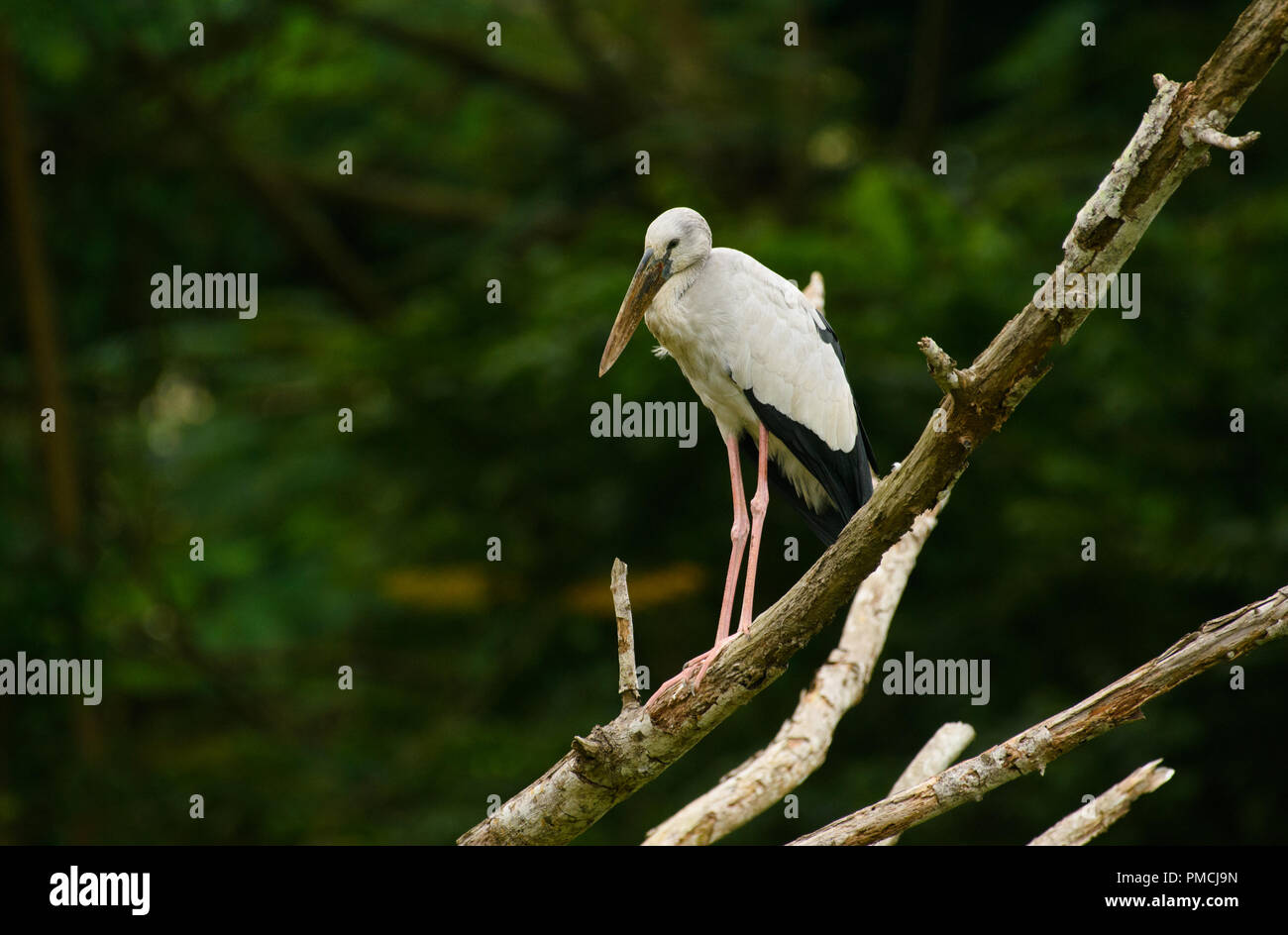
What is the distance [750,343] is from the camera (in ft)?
13.0

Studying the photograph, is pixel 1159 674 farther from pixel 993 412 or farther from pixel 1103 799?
pixel 993 412

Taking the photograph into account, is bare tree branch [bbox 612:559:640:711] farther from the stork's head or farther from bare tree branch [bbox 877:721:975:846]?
bare tree branch [bbox 877:721:975:846]

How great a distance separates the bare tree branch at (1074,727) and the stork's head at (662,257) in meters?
1.55

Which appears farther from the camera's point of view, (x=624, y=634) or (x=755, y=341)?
(x=755, y=341)

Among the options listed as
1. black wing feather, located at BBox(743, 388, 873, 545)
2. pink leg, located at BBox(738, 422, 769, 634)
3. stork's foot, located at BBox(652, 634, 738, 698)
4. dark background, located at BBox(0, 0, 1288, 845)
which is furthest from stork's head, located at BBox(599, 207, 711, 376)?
dark background, located at BBox(0, 0, 1288, 845)

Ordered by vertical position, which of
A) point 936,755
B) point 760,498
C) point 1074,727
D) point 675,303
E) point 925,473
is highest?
point 675,303

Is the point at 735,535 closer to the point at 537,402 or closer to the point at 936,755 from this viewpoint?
the point at 936,755

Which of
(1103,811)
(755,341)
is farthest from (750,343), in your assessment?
(1103,811)

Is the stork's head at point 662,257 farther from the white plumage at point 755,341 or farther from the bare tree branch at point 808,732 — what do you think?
the bare tree branch at point 808,732

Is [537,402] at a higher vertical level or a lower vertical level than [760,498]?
higher

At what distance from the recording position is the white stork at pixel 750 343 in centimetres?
391

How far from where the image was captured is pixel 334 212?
1273 centimetres

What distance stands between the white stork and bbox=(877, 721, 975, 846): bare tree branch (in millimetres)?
774

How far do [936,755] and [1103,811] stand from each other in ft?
2.78
